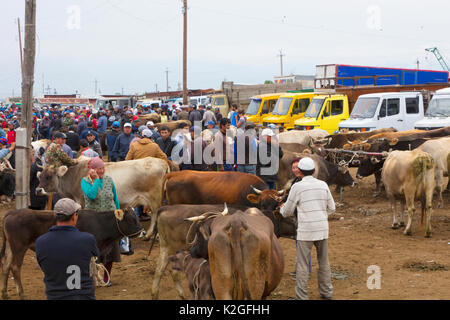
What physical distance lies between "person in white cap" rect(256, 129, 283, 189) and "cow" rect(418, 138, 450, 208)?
353cm

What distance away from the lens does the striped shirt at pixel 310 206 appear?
6.54m

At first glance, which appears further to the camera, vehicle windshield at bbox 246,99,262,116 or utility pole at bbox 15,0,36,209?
vehicle windshield at bbox 246,99,262,116

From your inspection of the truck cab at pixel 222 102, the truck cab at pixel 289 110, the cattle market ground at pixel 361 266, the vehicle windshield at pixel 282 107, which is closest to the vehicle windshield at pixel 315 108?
the truck cab at pixel 289 110

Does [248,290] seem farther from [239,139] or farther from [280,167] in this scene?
[280,167]

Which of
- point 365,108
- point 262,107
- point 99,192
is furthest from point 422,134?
point 262,107

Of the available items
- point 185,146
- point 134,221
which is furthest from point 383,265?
point 185,146

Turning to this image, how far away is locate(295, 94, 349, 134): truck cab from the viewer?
2055cm

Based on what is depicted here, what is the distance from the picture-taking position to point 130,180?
403 inches

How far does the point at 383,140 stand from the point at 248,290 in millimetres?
9294

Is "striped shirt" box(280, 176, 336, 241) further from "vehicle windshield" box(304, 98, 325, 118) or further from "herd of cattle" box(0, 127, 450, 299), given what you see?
"vehicle windshield" box(304, 98, 325, 118)

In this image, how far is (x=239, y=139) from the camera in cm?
1143

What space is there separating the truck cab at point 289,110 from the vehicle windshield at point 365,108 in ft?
11.9

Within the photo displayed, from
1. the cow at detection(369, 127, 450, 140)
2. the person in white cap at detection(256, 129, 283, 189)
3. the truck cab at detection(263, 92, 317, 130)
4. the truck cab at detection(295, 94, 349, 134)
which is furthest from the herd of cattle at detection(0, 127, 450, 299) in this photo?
the truck cab at detection(263, 92, 317, 130)

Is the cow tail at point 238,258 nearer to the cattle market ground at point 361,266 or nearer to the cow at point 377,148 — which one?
the cattle market ground at point 361,266
